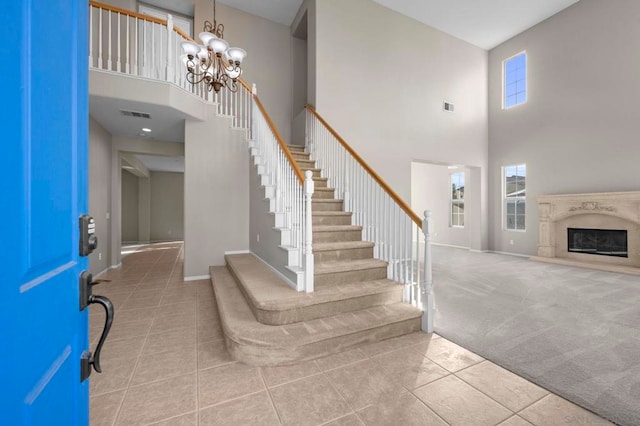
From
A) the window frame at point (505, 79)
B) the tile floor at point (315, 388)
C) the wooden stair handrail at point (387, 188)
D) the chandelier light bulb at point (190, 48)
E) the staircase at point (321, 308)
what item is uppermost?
the window frame at point (505, 79)

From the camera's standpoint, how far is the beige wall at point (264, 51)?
5809 mm

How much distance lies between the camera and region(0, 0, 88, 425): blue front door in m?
0.50

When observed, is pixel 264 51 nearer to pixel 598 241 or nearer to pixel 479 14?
pixel 479 14

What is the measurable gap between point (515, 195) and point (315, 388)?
782cm

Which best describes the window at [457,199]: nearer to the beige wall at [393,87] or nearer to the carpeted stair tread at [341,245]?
the beige wall at [393,87]

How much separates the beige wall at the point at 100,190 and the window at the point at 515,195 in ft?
31.4

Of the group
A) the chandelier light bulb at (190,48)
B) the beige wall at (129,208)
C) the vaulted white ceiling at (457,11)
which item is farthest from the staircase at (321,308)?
the beige wall at (129,208)

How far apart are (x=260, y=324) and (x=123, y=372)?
107 centimetres

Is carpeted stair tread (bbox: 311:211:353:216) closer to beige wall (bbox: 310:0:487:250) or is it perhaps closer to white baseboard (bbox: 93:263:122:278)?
beige wall (bbox: 310:0:487:250)

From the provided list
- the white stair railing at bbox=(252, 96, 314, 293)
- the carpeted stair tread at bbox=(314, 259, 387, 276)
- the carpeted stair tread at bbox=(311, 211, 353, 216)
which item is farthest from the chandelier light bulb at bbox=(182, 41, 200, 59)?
the carpeted stair tread at bbox=(314, 259, 387, 276)

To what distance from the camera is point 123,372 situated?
80.3 inches

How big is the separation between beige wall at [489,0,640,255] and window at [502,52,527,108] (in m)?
0.15

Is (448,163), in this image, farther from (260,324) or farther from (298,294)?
(260,324)

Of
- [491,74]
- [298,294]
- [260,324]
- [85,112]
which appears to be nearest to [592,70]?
[491,74]
